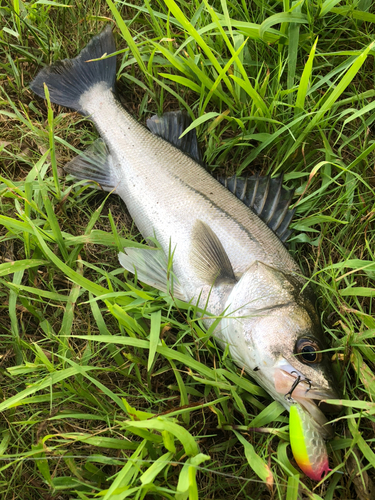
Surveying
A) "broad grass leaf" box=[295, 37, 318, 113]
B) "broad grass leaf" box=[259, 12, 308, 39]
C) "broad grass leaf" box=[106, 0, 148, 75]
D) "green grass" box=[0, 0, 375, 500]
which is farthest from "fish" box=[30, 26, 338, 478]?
"broad grass leaf" box=[259, 12, 308, 39]

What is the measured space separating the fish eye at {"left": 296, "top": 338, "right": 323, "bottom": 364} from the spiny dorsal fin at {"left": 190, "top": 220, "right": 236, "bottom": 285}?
0.52 metres

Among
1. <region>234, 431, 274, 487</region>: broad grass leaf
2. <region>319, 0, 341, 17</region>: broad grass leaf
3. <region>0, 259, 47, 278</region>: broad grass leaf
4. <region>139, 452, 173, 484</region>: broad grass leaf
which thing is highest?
<region>319, 0, 341, 17</region>: broad grass leaf

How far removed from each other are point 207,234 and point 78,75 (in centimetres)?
162

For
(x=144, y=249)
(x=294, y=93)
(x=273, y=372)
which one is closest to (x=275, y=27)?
(x=294, y=93)

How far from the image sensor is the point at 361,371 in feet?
6.88

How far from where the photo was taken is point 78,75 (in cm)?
287

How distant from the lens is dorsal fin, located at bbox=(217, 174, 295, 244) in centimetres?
253

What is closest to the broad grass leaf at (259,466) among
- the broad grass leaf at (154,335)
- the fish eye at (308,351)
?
the fish eye at (308,351)

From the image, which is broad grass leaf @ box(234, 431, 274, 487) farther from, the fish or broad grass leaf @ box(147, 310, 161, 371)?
broad grass leaf @ box(147, 310, 161, 371)

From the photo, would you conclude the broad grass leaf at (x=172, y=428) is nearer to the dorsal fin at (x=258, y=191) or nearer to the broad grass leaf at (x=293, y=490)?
the broad grass leaf at (x=293, y=490)

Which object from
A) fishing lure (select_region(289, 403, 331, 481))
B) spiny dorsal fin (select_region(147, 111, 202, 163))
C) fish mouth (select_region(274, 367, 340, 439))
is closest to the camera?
fishing lure (select_region(289, 403, 331, 481))

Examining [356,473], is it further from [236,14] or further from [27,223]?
[236,14]

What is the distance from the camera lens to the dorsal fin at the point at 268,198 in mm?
2531

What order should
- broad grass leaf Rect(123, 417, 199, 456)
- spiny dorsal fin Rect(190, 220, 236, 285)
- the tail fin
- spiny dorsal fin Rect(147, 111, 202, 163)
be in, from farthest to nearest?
the tail fin < spiny dorsal fin Rect(147, 111, 202, 163) < spiny dorsal fin Rect(190, 220, 236, 285) < broad grass leaf Rect(123, 417, 199, 456)
